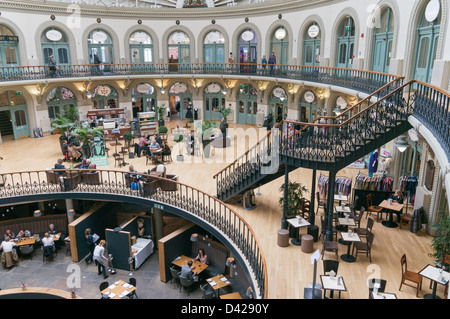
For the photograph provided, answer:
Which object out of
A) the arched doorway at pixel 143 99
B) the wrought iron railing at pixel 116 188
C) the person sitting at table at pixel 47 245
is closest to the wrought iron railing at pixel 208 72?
the arched doorway at pixel 143 99

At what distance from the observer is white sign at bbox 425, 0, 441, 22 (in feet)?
33.2

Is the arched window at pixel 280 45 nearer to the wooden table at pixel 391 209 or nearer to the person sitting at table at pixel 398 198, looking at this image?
the person sitting at table at pixel 398 198

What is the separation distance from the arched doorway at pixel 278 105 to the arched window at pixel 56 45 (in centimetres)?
1318

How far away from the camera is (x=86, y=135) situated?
16.9 meters

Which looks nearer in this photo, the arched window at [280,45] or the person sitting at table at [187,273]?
the person sitting at table at [187,273]

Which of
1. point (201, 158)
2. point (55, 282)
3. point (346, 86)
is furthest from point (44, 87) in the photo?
point (346, 86)

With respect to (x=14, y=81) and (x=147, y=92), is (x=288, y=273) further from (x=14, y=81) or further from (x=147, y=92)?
(x=147, y=92)

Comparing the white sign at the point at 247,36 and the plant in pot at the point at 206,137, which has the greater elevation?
the white sign at the point at 247,36

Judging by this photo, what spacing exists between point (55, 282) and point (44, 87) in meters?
12.8

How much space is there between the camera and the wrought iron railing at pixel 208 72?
48.5 ft

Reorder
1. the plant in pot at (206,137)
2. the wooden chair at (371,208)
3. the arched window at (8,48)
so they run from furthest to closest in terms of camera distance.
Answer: the arched window at (8,48) → the plant in pot at (206,137) → the wooden chair at (371,208)

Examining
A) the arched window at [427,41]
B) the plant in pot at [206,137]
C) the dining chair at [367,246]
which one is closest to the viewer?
the dining chair at [367,246]

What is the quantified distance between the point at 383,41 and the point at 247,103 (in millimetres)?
12066

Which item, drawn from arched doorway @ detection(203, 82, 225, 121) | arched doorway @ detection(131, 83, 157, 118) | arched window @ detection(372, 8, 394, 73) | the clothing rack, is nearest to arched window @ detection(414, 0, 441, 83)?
arched window @ detection(372, 8, 394, 73)
